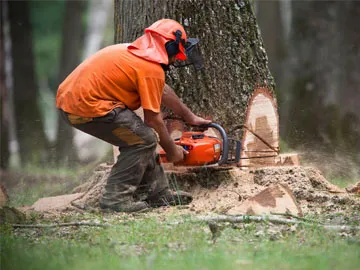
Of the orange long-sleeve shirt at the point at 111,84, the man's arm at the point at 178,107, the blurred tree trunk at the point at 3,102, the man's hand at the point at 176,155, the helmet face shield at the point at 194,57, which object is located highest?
the helmet face shield at the point at 194,57

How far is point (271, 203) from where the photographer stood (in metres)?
5.63

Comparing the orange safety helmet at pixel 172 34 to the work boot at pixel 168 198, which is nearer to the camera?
the orange safety helmet at pixel 172 34

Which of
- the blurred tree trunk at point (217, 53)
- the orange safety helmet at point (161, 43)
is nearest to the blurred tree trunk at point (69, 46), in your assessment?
the blurred tree trunk at point (217, 53)

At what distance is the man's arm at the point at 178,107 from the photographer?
6.22 meters

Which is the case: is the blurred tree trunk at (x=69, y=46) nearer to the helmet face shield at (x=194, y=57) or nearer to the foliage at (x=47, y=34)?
the foliage at (x=47, y=34)

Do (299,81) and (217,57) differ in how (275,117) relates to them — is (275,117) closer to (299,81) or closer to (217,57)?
(217,57)

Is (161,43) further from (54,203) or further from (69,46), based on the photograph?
(69,46)

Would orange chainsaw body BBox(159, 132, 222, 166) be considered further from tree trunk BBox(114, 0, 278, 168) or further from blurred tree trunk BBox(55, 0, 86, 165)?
blurred tree trunk BBox(55, 0, 86, 165)

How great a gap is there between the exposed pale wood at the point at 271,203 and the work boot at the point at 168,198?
31.8 inches

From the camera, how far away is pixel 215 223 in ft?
17.0

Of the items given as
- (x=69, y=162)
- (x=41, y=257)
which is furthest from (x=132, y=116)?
(x=69, y=162)

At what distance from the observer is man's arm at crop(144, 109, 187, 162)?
229 inches

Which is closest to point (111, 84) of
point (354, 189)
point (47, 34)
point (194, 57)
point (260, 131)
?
point (194, 57)

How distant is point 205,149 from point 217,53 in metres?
1.05
